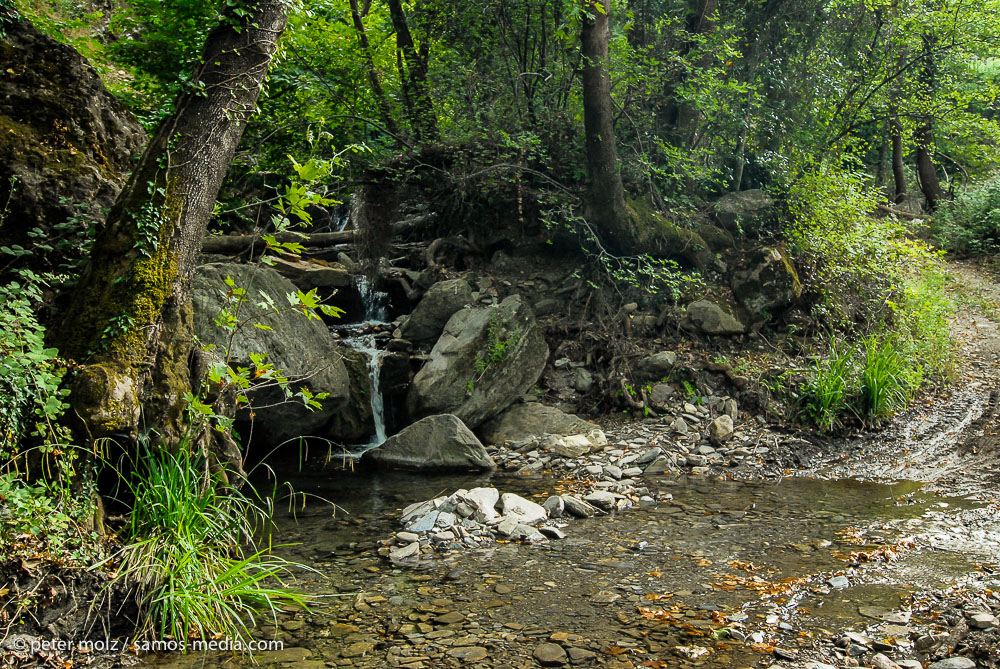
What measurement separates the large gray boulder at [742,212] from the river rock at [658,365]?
285 cm

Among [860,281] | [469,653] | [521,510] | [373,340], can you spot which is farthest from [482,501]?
[860,281]

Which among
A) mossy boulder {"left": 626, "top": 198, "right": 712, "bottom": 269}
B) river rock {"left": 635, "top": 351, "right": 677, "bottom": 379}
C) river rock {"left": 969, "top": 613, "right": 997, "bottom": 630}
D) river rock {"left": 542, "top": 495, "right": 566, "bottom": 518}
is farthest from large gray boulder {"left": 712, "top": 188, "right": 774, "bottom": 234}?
river rock {"left": 969, "top": 613, "right": 997, "bottom": 630}

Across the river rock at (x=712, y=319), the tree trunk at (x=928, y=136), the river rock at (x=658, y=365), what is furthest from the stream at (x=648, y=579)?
the tree trunk at (x=928, y=136)

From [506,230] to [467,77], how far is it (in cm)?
260

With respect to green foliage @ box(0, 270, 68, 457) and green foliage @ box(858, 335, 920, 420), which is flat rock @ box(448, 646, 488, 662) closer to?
green foliage @ box(0, 270, 68, 457)

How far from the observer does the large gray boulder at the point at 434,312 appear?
993 cm

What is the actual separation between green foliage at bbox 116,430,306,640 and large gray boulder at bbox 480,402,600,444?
170 inches

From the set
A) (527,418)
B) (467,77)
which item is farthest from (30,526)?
(467,77)

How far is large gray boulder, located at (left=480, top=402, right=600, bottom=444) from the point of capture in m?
8.47

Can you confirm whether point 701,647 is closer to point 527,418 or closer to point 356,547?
point 356,547

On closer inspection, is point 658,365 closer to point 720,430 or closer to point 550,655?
point 720,430

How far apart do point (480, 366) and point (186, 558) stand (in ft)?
17.3

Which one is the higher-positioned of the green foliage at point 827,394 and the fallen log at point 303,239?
the fallen log at point 303,239

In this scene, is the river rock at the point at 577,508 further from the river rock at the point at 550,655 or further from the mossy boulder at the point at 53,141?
the mossy boulder at the point at 53,141
